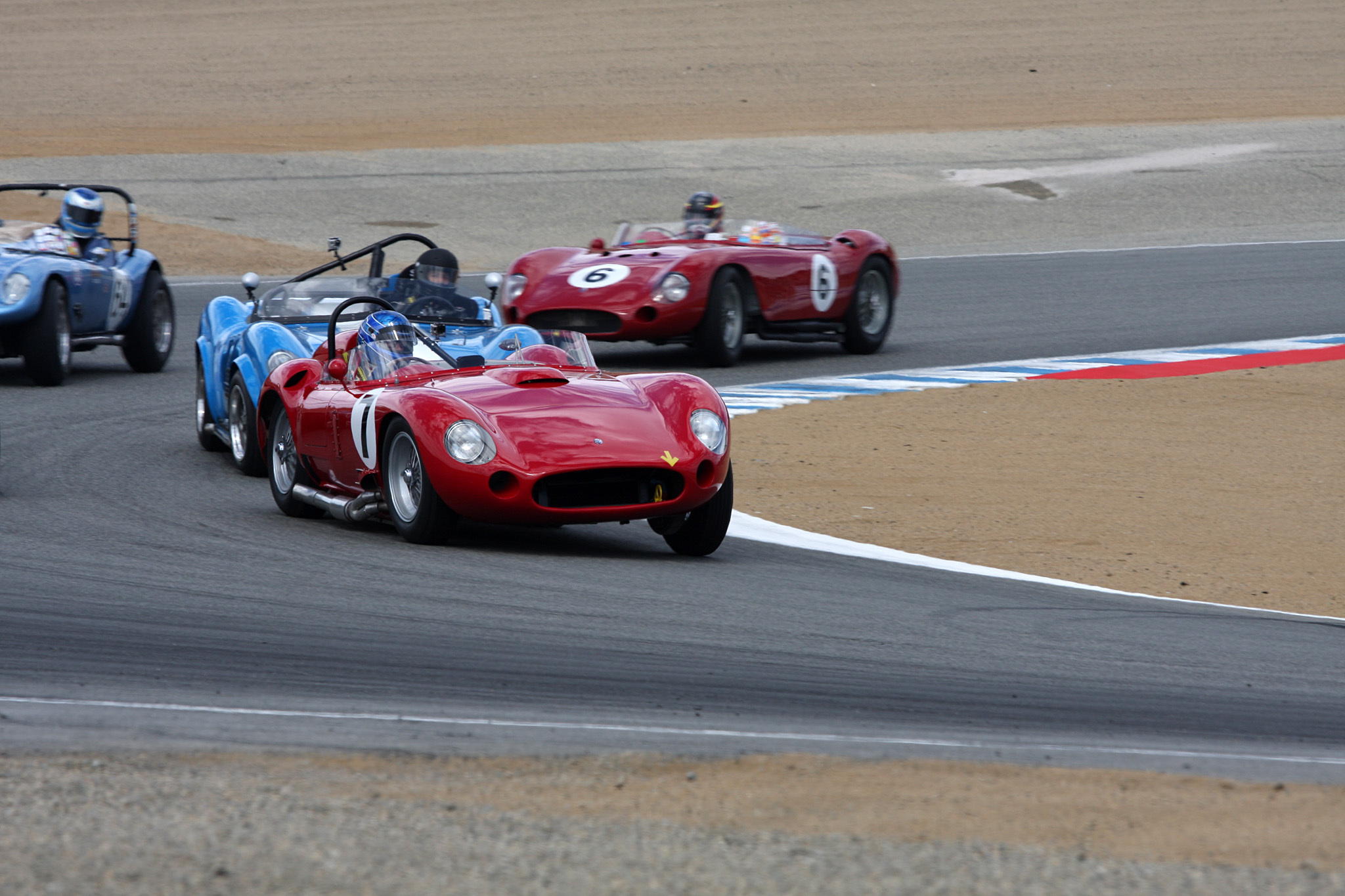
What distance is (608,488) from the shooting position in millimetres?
7301

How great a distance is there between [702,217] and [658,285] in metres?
1.49

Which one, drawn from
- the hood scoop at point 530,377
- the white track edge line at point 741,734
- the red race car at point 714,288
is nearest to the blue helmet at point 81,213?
the red race car at point 714,288

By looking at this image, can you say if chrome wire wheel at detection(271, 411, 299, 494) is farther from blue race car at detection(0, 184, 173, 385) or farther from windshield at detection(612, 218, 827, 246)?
windshield at detection(612, 218, 827, 246)

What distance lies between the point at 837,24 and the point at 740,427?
37.9 metres

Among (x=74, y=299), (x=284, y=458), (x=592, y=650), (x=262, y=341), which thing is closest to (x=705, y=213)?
(x=74, y=299)

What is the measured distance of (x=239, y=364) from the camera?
9.94 m

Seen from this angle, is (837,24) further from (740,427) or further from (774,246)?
(740,427)

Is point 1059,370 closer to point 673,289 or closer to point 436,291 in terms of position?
point 673,289

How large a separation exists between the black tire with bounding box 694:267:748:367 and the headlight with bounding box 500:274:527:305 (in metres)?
1.36

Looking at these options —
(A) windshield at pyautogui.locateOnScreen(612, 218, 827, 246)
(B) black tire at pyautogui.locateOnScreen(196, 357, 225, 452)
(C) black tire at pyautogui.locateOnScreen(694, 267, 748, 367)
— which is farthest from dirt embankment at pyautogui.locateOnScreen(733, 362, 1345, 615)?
(B) black tire at pyautogui.locateOnScreen(196, 357, 225, 452)

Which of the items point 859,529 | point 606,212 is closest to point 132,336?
point 859,529

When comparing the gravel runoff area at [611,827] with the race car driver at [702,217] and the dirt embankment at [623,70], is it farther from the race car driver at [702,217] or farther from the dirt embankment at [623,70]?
the dirt embankment at [623,70]

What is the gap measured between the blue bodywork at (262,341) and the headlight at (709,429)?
2.22 meters

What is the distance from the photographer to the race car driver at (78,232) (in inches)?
535
